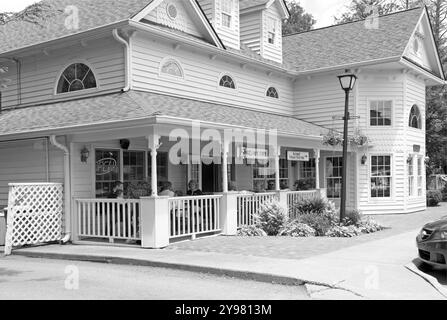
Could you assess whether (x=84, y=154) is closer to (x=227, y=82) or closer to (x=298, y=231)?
(x=298, y=231)

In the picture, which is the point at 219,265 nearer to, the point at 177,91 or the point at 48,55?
the point at 177,91

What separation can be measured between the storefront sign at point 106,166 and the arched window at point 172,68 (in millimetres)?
2943

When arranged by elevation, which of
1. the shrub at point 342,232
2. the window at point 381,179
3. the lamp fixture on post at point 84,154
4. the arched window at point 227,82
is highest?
the arched window at point 227,82

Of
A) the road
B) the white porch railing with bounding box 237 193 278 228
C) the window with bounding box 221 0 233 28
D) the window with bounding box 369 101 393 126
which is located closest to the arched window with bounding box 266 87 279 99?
the window with bounding box 221 0 233 28

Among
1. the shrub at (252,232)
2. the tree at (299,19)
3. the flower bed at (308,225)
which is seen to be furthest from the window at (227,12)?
the tree at (299,19)

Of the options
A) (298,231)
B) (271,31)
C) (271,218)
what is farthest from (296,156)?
(271,31)

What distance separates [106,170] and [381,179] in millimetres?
10989

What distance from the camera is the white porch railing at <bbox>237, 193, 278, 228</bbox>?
570 inches

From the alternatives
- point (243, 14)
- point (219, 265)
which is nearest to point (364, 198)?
point (243, 14)

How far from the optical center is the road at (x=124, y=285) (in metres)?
7.16

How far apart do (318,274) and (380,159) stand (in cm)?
1280

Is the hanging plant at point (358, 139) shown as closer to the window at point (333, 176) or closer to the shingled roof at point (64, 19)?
the window at point (333, 176)

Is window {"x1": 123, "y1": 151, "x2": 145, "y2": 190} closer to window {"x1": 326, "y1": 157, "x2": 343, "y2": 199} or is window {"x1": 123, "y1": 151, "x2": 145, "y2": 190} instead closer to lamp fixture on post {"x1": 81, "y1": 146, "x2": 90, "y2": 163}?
lamp fixture on post {"x1": 81, "y1": 146, "x2": 90, "y2": 163}

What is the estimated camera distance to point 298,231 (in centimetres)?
1347
